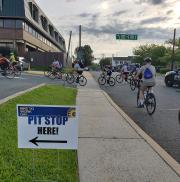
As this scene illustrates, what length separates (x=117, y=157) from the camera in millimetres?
5836

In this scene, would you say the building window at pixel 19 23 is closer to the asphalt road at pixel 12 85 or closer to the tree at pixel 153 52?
the asphalt road at pixel 12 85

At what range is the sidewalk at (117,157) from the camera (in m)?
4.98

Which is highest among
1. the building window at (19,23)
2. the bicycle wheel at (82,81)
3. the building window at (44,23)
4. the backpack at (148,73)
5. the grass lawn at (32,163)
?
the building window at (44,23)

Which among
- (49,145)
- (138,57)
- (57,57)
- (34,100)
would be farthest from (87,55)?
(49,145)

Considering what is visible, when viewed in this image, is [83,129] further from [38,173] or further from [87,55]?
[87,55]

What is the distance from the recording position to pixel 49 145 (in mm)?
4359

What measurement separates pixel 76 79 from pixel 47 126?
805 inches

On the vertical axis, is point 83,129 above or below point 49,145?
below

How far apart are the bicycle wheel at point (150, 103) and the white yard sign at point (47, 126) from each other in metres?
7.22

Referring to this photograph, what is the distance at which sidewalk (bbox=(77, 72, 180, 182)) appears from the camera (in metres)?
4.98

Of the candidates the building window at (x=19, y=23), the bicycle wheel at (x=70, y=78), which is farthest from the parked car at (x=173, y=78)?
the building window at (x=19, y=23)

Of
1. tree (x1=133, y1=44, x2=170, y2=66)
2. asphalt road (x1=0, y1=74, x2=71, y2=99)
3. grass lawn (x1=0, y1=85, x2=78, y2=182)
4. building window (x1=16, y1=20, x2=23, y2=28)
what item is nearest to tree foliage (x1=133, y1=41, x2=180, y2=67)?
tree (x1=133, y1=44, x2=170, y2=66)

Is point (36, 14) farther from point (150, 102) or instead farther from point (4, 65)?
point (150, 102)

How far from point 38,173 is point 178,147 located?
3.16 metres
